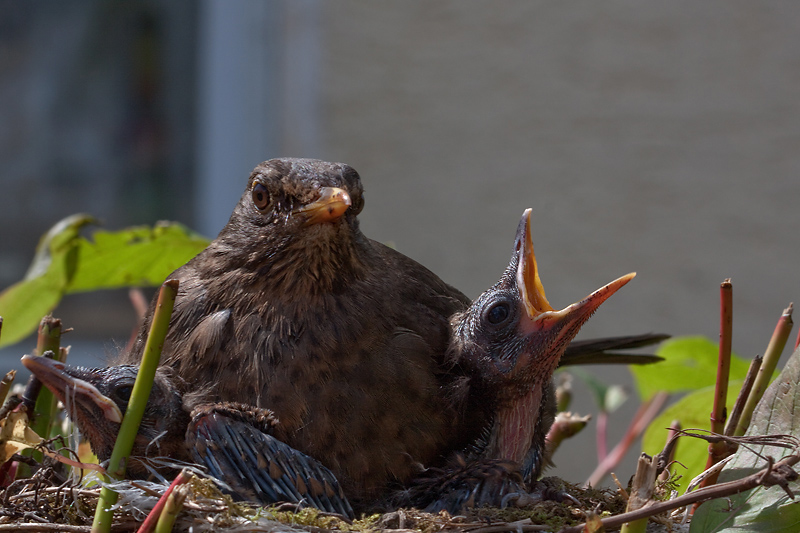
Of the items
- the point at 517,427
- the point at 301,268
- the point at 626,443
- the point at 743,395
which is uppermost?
the point at 301,268

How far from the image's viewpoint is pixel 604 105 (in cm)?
380

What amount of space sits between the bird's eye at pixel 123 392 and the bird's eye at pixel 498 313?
0.49 meters

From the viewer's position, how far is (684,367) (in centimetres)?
141

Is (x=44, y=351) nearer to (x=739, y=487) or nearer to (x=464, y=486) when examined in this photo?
(x=464, y=486)

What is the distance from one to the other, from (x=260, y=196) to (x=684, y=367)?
74cm

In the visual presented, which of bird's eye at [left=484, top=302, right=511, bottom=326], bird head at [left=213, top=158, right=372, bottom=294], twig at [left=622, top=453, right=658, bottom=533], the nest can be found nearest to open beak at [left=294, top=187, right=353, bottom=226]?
bird head at [left=213, top=158, right=372, bottom=294]

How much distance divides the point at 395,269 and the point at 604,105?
2708mm

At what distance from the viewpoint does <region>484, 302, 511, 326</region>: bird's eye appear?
120cm

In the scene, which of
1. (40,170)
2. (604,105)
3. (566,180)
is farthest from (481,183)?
(40,170)

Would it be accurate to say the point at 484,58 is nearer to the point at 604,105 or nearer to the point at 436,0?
the point at 436,0

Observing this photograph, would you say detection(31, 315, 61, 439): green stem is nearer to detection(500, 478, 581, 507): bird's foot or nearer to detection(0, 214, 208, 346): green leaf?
detection(0, 214, 208, 346): green leaf

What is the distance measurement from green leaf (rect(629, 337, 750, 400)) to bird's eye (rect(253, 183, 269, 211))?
2.26ft

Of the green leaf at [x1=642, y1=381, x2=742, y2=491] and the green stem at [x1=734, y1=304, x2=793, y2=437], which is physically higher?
the green stem at [x1=734, y1=304, x2=793, y2=437]

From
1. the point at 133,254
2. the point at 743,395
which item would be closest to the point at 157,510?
the point at 743,395
